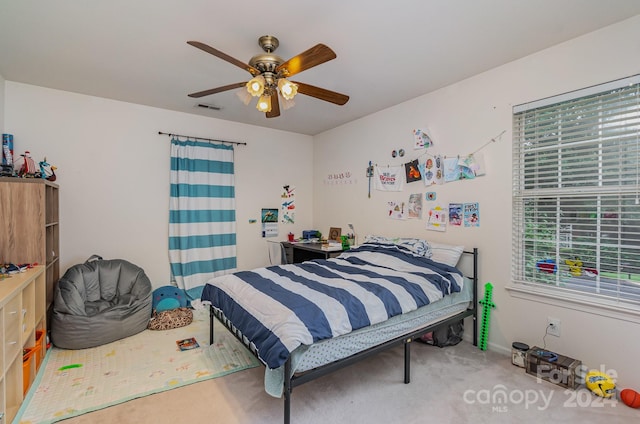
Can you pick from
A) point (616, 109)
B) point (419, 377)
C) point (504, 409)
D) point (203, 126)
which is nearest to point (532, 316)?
point (504, 409)

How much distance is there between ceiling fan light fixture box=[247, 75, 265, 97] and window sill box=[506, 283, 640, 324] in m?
2.60

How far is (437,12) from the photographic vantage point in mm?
1954

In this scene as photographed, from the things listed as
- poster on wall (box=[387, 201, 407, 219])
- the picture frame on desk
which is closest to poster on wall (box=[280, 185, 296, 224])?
the picture frame on desk

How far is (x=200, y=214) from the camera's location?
4.00 metres

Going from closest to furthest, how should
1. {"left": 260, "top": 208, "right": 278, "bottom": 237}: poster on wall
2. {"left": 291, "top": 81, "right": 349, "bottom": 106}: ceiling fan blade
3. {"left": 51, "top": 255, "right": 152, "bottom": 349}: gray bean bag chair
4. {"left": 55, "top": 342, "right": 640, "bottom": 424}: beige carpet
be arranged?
{"left": 55, "top": 342, "right": 640, "bottom": 424}: beige carpet → {"left": 291, "top": 81, "right": 349, "bottom": 106}: ceiling fan blade → {"left": 51, "top": 255, "right": 152, "bottom": 349}: gray bean bag chair → {"left": 260, "top": 208, "right": 278, "bottom": 237}: poster on wall

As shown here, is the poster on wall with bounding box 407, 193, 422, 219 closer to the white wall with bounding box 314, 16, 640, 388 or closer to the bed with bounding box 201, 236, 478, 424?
the white wall with bounding box 314, 16, 640, 388

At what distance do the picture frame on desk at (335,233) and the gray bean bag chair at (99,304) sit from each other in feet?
8.11

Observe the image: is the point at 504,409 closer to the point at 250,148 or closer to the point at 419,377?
the point at 419,377

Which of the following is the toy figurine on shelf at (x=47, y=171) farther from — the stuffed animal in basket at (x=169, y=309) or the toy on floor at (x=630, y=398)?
the toy on floor at (x=630, y=398)

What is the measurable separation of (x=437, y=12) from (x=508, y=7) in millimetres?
429

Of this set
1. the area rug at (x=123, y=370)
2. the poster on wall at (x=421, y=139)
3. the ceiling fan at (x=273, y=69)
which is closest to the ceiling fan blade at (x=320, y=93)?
the ceiling fan at (x=273, y=69)

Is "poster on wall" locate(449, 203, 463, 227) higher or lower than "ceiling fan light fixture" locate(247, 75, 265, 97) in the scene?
lower

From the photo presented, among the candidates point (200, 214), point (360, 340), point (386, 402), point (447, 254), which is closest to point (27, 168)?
point (200, 214)

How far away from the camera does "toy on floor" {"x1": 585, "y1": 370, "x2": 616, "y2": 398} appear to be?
2021 mm
